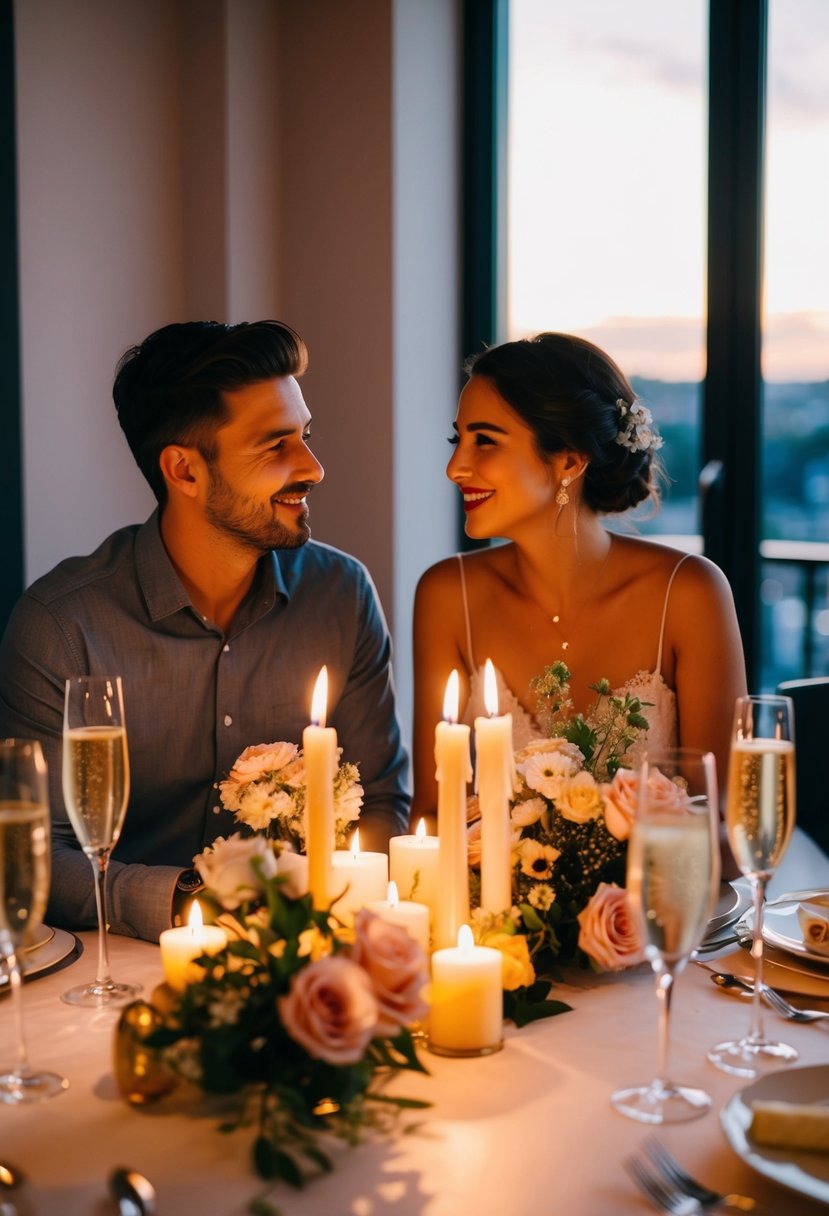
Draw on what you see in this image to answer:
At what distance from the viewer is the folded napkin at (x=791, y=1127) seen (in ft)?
3.00

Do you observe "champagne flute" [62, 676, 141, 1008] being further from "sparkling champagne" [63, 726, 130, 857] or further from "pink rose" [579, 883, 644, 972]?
"pink rose" [579, 883, 644, 972]

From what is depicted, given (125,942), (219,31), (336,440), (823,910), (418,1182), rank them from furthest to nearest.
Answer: (336,440)
(219,31)
(125,942)
(823,910)
(418,1182)

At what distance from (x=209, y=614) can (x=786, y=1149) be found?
145 cm

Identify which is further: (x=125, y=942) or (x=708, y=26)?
(x=708, y=26)

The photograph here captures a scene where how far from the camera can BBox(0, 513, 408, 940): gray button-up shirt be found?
6.54 feet

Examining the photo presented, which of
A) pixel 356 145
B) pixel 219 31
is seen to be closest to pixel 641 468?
pixel 356 145

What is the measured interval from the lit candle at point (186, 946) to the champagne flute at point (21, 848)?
130mm

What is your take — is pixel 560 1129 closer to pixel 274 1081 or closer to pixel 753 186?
pixel 274 1081

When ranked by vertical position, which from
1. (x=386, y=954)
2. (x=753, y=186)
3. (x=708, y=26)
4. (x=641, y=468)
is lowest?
(x=386, y=954)

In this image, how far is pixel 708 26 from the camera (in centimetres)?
312

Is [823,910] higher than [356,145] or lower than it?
lower

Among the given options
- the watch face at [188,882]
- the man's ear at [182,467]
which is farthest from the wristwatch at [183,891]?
the man's ear at [182,467]

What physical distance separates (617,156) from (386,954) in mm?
2950

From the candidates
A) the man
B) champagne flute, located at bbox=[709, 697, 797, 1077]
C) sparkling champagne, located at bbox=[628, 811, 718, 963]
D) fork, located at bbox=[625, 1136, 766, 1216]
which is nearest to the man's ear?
the man
